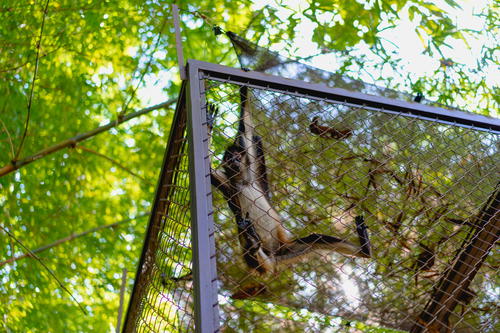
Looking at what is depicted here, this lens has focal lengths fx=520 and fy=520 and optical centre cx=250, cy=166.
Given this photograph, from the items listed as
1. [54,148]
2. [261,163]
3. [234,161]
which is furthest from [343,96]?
[54,148]

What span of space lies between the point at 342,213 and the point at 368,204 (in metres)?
0.12

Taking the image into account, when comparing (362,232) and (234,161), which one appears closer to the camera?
(362,232)

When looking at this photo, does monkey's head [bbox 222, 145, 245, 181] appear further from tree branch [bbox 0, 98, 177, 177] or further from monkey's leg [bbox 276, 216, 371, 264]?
tree branch [bbox 0, 98, 177, 177]

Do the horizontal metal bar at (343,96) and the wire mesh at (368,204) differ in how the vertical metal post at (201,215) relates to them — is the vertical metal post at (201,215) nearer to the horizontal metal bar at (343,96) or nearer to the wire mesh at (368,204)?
the horizontal metal bar at (343,96)

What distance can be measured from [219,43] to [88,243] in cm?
177

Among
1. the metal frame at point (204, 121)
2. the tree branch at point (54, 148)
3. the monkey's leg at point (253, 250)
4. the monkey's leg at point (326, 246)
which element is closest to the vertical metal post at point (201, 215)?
the metal frame at point (204, 121)

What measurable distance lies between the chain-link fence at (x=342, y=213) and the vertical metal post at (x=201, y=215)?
142mm

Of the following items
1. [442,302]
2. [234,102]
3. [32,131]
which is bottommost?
[442,302]

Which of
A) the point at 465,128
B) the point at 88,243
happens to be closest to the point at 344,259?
the point at 465,128

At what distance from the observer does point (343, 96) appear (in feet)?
4.49

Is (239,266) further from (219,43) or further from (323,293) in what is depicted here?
(219,43)

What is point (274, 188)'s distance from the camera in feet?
5.28

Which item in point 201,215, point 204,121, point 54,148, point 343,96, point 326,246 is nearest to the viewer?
point 201,215

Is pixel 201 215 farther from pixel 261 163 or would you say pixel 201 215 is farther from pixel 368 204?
pixel 368 204
